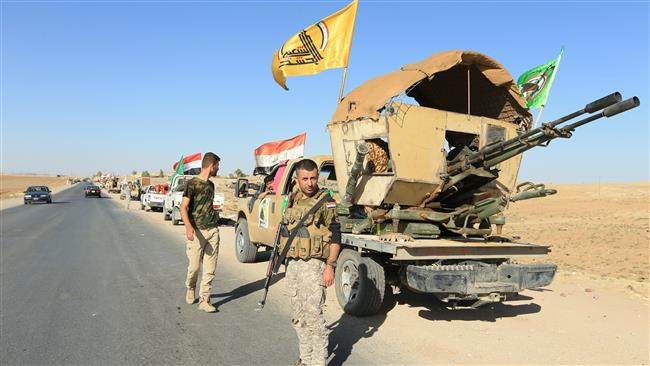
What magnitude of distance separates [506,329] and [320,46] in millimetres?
5459

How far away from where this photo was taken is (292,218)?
387 cm

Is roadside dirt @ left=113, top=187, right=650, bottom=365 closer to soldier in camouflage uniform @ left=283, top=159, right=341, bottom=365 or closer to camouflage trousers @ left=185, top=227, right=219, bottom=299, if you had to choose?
soldier in camouflage uniform @ left=283, top=159, right=341, bottom=365

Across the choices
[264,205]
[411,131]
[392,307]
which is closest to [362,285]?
[392,307]

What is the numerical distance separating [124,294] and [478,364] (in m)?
5.03

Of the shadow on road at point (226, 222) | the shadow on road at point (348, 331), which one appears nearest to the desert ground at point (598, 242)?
the shadow on road at point (348, 331)

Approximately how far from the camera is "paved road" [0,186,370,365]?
4453 millimetres

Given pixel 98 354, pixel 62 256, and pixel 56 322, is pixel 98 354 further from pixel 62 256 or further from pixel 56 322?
pixel 62 256

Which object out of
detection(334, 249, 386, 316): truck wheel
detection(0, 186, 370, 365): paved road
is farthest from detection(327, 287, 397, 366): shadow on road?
detection(0, 186, 370, 365): paved road

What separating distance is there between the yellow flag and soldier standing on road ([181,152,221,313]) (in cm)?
320

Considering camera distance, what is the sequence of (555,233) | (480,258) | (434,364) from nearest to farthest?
(434,364)
(480,258)
(555,233)

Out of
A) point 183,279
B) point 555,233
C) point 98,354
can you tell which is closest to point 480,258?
point 98,354

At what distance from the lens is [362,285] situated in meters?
5.68

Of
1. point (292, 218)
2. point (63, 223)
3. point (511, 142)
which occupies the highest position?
point (511, 142)

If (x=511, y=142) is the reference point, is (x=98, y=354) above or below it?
below
